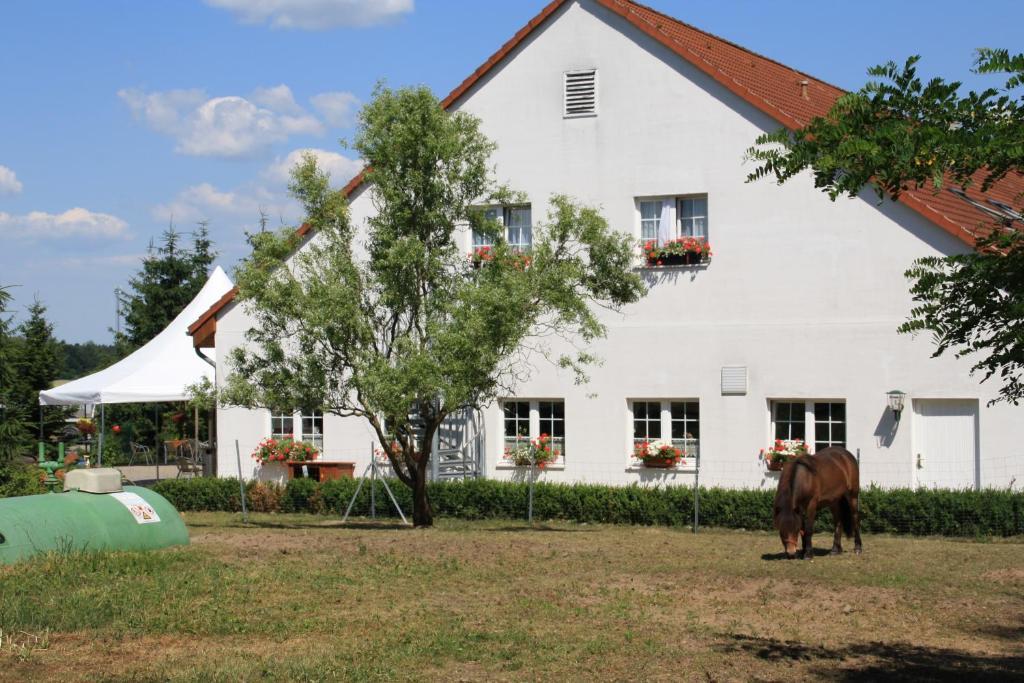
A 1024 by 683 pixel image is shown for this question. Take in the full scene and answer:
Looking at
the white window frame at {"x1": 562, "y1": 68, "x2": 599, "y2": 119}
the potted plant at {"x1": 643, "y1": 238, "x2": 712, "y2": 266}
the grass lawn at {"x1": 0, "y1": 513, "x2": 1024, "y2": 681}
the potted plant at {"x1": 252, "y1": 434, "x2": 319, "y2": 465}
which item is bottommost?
the grass lawn at {"x1": 0, "y1": 513, "x2": 1024, "y2": 681}

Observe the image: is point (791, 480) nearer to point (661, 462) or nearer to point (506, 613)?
point (506, 613)

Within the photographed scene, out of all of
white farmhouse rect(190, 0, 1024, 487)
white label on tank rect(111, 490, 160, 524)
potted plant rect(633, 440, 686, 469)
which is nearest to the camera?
white label on tank rect(111, 490, 160, 524)

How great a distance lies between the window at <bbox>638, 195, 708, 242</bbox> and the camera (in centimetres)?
2280

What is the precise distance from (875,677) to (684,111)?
15.3 m

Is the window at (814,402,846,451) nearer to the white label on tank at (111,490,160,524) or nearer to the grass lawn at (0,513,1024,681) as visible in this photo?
the grass lawn at (0,513,1024,681)

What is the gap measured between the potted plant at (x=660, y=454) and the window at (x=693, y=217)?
12.6 feet

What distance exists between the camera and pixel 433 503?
75.4 ft

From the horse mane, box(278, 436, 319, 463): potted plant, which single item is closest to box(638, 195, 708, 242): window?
the horse mane

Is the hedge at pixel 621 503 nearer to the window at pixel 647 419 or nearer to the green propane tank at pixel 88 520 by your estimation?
the window at pixel 647 419

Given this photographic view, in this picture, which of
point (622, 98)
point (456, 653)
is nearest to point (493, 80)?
point (622, 98)

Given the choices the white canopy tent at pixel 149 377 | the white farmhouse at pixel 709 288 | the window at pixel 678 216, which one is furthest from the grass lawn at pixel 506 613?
the white canopy tent at pixel 149 377

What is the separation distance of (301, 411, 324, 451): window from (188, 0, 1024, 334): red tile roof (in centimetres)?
307

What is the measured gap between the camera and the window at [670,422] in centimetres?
2270

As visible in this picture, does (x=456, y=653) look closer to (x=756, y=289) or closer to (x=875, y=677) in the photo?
(x=875, y=677)
